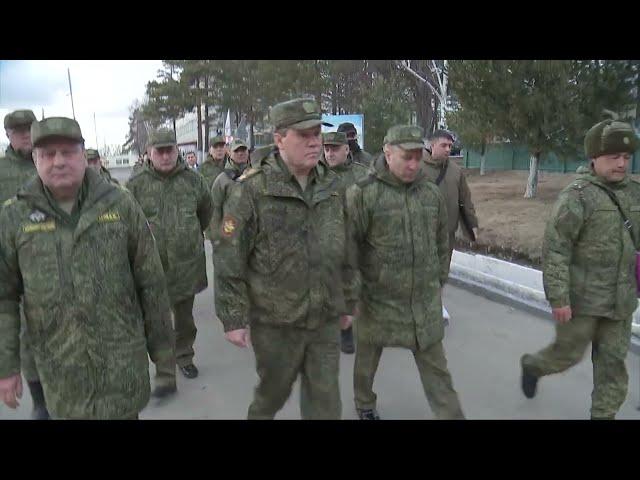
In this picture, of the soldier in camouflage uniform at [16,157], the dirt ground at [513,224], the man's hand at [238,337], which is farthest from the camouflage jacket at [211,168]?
the man's hand at [238,337]

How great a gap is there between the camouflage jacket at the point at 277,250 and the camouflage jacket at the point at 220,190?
1.46 metres

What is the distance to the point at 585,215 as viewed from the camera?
3111 millimetres

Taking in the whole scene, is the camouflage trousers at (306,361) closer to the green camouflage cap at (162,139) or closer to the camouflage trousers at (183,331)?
the camouflage trousers at (183,331)

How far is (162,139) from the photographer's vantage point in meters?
4.19

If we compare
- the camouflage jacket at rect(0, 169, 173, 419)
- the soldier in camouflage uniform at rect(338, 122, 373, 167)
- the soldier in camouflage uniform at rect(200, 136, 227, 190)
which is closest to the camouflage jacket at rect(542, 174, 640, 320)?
the camouflage jacket at rect(0, 169, 173, 419)

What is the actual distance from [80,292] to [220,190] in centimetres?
310

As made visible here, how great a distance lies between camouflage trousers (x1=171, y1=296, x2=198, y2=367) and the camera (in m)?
4.34

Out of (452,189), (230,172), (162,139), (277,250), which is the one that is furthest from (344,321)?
(230,172)

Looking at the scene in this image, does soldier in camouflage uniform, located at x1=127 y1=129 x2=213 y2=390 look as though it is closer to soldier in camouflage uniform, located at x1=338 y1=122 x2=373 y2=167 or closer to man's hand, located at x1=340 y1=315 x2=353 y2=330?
man's hand, located at x1=340 y1=315 x2=353 y2=330

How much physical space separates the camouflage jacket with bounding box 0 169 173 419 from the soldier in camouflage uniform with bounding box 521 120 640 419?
7.71ft

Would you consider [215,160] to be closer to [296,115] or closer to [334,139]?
[334,139]

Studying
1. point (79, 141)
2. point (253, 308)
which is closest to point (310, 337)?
point (253, 308)

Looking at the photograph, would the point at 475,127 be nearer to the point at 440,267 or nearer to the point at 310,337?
the point at 440,267
